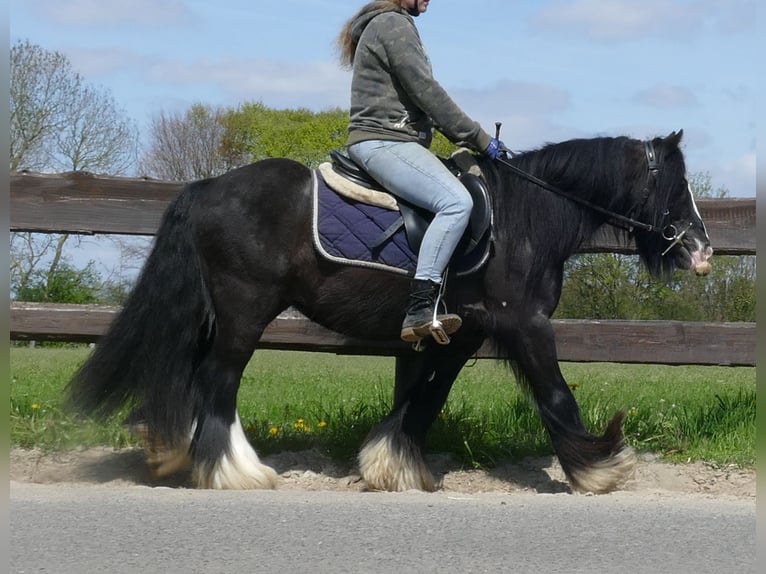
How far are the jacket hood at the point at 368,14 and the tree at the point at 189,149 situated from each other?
28231 mm

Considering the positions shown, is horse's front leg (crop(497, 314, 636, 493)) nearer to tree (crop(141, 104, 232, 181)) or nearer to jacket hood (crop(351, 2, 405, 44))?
jacket hood (crop(351, 2, 405, 44))

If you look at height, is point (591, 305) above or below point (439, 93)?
below

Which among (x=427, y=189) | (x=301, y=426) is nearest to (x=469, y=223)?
(x=427, y=189)

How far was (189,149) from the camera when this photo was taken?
3612 centimetres

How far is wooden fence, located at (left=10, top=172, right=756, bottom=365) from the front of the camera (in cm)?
704

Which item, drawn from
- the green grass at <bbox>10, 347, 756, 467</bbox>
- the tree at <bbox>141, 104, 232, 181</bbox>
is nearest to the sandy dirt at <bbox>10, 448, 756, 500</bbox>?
the green grass at <bbox>10, 347, 756, 467</bbox>

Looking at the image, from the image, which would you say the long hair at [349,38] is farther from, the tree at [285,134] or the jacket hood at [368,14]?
the tree at [285,134]

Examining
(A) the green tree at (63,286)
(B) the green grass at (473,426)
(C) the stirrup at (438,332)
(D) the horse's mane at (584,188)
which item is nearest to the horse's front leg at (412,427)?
(B) the green grass at (473,426)

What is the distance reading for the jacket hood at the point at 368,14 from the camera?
612 cm

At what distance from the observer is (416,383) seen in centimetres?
656

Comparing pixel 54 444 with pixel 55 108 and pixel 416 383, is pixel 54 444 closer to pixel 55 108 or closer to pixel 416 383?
pixel 416 383

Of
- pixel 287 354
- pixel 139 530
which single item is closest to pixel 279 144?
pixel 287 354

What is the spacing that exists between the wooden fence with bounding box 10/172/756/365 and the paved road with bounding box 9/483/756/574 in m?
1.93

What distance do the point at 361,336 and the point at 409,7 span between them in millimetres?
1938
